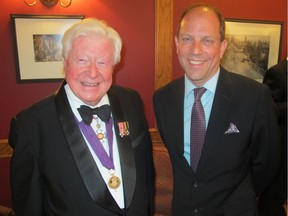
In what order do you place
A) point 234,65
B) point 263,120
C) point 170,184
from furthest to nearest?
point 234,65, point 170,184, point 263,120

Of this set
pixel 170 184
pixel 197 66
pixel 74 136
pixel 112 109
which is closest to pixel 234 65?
pixel 170 184

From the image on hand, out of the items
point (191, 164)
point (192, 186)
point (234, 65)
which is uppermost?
point (234, 65)

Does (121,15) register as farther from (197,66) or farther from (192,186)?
(192,186)

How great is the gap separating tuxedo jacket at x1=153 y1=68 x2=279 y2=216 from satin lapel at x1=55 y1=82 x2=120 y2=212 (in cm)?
48

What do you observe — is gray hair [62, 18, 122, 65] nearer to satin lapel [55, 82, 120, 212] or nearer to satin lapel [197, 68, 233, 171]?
satin lapel [55, 82, 120, 212]

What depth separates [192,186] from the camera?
1490 mm

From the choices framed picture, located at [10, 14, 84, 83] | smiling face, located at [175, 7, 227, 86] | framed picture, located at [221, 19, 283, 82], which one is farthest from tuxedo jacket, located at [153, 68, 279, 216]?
framed picture, located at [221, 19, 283, 82]

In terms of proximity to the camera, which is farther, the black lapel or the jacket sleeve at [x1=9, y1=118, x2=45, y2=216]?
the black lapel

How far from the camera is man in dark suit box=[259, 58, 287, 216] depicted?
2.54m

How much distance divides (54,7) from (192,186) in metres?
2.16

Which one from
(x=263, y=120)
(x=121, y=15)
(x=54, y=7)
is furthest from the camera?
(x=121, y=15)

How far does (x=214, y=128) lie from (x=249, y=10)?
2.39 m

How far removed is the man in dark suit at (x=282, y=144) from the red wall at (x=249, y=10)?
0.86 m

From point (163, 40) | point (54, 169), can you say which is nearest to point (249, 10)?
point (163, 40)
